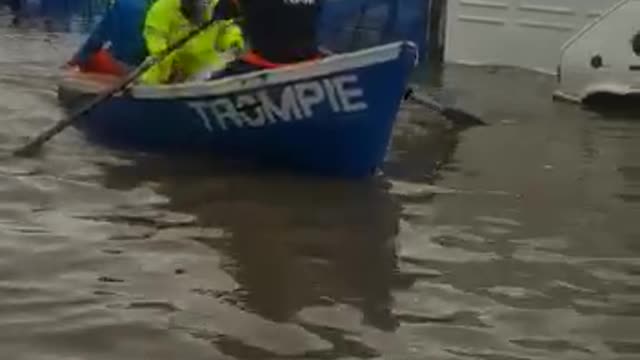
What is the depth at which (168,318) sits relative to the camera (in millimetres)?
5562

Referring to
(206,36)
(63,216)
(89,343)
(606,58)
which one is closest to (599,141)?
(606,58)

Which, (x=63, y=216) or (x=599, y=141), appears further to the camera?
(x=599, y=141)

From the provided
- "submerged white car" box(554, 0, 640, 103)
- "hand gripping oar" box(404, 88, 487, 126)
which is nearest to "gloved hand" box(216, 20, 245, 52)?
"hand gripping oar" box(404, 88, 487, 126)

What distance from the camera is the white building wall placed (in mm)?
18500

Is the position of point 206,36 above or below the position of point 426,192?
above

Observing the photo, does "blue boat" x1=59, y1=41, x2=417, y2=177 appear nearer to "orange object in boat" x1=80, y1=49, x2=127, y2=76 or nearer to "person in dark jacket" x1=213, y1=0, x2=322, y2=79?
"person in dark jacket" x1=213, y1=0, x2=322, y2=79

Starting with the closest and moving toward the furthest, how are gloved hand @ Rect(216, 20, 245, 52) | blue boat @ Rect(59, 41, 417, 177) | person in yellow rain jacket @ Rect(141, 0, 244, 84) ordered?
blue boat @ Rect(59, 41, 417, 177) < person in yellow rain jacket @ Rect(141, 0, 244, 84) < gloved hand @ Rect(216, 20, 245, 52)

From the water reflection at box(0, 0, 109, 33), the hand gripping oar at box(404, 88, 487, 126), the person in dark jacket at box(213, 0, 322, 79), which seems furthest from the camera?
the water reflection at box(0, 0, 109, 33)

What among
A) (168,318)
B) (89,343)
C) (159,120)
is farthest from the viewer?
(159,120)

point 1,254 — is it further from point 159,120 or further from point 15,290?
point 159,120

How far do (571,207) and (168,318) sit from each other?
143 inches

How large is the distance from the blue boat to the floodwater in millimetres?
178

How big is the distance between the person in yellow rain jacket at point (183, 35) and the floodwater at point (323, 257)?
2.98 ft

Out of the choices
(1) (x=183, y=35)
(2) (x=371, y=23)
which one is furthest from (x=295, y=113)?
(2) (x=371, y=23)
